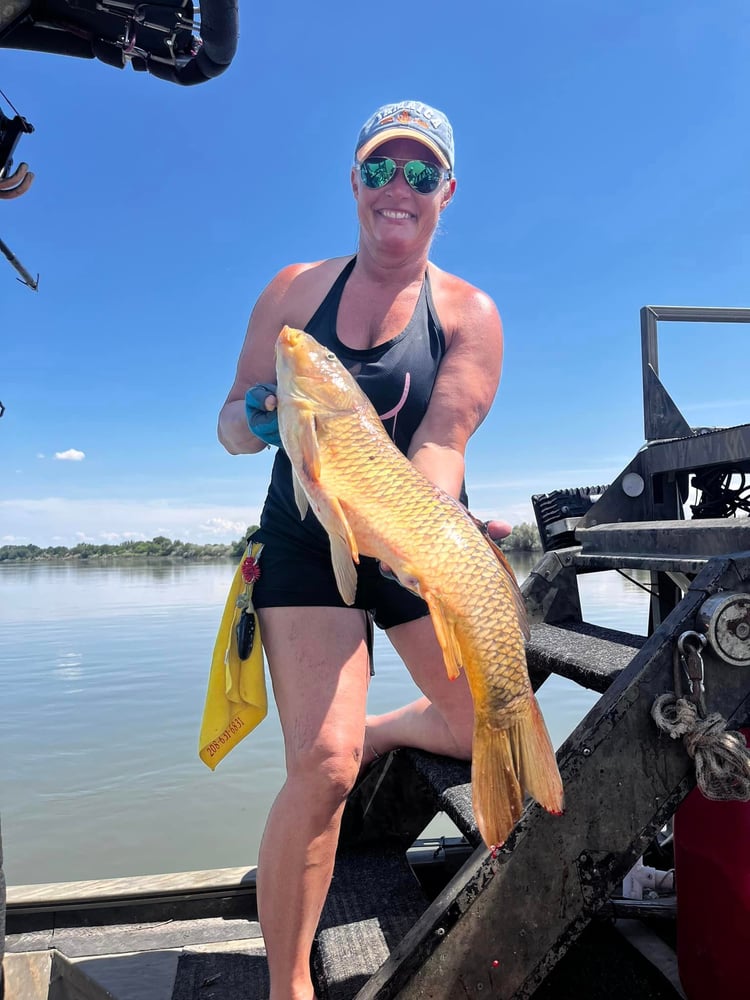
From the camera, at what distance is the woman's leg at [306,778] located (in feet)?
6.46

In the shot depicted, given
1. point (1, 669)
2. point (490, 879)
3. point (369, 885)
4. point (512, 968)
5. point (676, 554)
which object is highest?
point (676, 554)

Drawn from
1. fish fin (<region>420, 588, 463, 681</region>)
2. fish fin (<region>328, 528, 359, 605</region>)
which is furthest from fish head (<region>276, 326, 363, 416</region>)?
fish fin (<region>420, 588, 463, 681</region>)

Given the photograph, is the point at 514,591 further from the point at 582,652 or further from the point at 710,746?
the point at 582,652

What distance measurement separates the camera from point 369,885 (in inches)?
107

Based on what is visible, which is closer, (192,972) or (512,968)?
(512,968)

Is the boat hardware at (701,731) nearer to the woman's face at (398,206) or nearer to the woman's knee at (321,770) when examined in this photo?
the woman's knee at (321,770)

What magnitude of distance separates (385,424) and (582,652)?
1.03 m

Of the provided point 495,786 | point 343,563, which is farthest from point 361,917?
point 343,563

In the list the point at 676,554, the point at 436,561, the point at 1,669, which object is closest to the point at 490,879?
the point at 436,561

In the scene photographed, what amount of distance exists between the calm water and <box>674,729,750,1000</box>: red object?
2.91m

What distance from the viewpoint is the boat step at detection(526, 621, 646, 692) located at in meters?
2.15

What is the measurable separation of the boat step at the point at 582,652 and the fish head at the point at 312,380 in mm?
1081

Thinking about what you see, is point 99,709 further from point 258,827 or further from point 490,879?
point 490,879

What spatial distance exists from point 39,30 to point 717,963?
3846 millimetres
